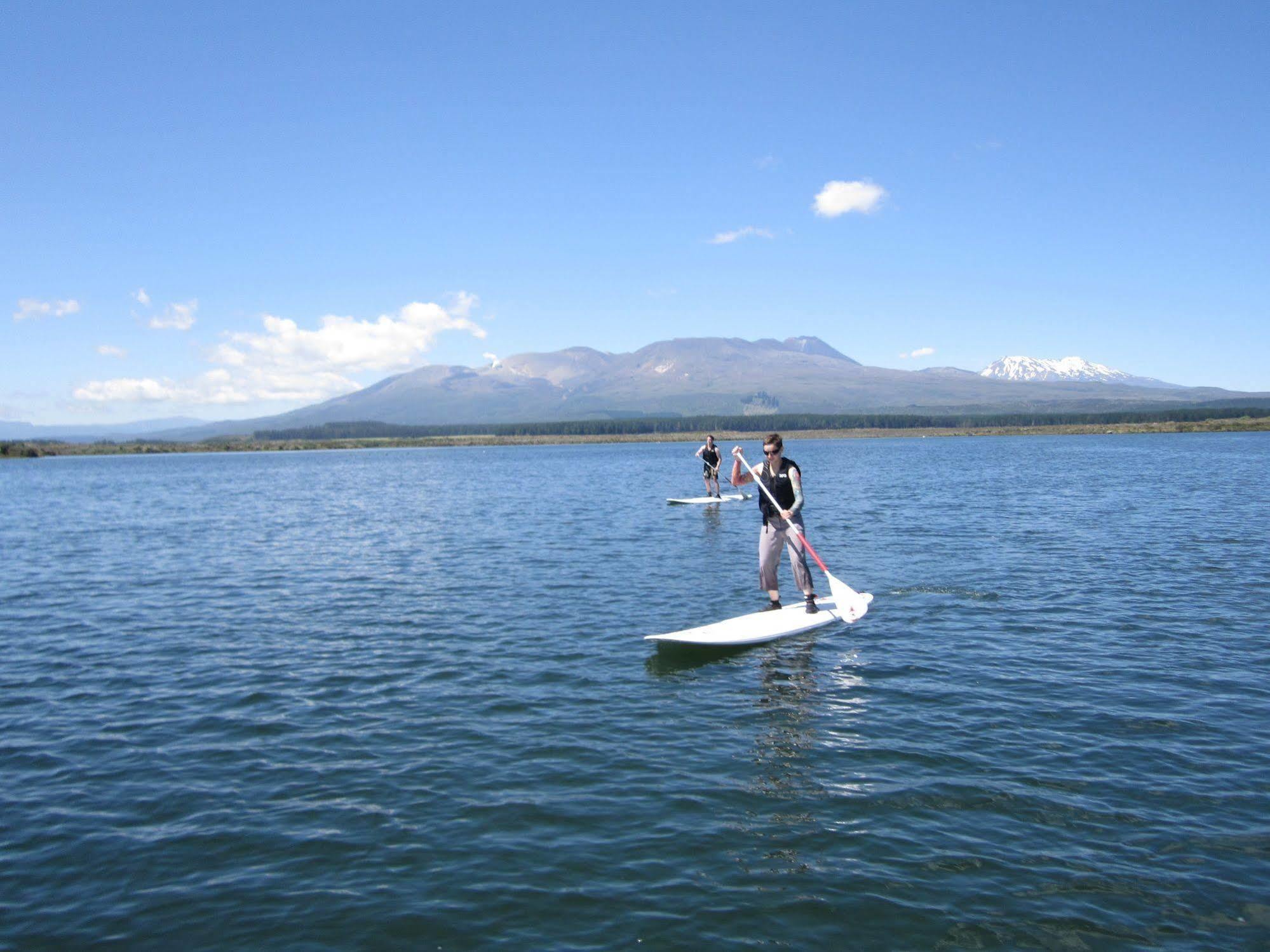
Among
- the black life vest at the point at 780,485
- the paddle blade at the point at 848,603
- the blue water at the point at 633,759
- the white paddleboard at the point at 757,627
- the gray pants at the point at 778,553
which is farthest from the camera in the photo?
the gray pants at the point at 778,553

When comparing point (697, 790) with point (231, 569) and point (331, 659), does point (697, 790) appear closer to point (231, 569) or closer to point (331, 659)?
point (331, 659)

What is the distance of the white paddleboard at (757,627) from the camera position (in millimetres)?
17266

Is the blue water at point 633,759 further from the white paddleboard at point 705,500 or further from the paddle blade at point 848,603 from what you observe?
the white paddleboard at point 705,500

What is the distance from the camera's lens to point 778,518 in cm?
1978

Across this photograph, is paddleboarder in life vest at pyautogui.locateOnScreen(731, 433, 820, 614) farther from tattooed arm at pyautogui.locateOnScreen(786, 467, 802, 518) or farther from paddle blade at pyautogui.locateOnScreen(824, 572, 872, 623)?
paddle blade at pyautogui.locateOnScreen(824, 572, 872, 623)

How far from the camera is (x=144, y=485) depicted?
3575 inches

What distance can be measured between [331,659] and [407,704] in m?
4.03

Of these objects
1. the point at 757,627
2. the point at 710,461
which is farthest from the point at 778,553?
the point at 710,461

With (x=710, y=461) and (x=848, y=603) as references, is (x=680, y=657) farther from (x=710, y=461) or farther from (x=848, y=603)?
(x=710, y=461)

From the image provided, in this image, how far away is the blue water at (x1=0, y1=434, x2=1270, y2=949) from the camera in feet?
27.5

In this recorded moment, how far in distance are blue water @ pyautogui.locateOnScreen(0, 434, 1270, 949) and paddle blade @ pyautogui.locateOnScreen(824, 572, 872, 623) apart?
486mm

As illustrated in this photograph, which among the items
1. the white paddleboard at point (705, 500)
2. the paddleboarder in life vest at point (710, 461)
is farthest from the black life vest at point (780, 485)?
the white paddleboard at point (705, 500)

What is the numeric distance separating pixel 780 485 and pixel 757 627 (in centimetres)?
342

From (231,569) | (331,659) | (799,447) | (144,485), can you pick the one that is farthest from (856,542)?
(799,447)
